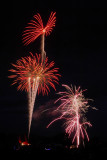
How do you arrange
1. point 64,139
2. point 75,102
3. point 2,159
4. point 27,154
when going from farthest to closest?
point 64,139, point 75,102, point 27,154, point 2,159

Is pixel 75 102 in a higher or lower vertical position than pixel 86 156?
higher

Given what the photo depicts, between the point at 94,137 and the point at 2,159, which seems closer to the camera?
the point at 2,159

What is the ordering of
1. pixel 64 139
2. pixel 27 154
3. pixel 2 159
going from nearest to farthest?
pixel 2 159 → pixel 27 154 → pixel 64 139

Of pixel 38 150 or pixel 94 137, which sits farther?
pixel 94 137

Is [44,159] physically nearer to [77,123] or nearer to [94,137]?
[77,123]

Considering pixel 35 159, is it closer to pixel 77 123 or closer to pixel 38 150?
pixel 38 150

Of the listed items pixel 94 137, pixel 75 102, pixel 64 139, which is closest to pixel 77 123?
pixel 75 102

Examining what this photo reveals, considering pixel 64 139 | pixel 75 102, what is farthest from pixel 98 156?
pixel 64 139

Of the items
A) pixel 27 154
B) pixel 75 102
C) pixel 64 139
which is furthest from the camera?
pixel 64 139

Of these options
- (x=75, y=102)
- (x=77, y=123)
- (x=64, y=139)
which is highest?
(x=75, y=102)
